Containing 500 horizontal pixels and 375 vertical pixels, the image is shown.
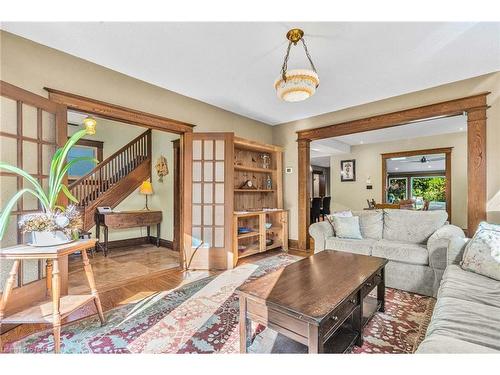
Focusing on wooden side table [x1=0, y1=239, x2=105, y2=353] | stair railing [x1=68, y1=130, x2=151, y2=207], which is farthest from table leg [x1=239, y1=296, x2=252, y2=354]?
stair railing [x1=68, y1=130, x2=151, y2=207]

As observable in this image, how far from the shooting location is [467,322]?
1253 millimetres

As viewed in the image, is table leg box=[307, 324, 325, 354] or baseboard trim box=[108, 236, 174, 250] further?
baseboard trim box=[108, 236, 174, 250]

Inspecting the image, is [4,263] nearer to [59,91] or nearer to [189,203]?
[59,91]

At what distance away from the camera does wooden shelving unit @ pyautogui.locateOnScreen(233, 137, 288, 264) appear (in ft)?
13.6

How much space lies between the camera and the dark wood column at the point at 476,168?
113 inches

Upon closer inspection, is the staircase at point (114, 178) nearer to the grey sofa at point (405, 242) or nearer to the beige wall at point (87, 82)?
the beige wall at point (87, 82)

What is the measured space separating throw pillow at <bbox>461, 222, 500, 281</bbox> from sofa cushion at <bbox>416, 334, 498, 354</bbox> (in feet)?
3.58

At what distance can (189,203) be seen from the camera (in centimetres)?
349

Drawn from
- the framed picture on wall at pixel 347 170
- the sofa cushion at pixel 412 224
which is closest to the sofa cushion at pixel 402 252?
the sofa cushion at pixel 412 224

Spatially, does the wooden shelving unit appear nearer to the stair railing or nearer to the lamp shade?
the lamp shade

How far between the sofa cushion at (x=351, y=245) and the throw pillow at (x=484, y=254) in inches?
39.7

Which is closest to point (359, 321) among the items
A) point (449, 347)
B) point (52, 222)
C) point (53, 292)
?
point (449, 347)

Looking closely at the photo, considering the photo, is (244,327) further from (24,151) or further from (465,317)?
(24,151)

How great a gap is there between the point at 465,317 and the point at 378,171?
6319mm
